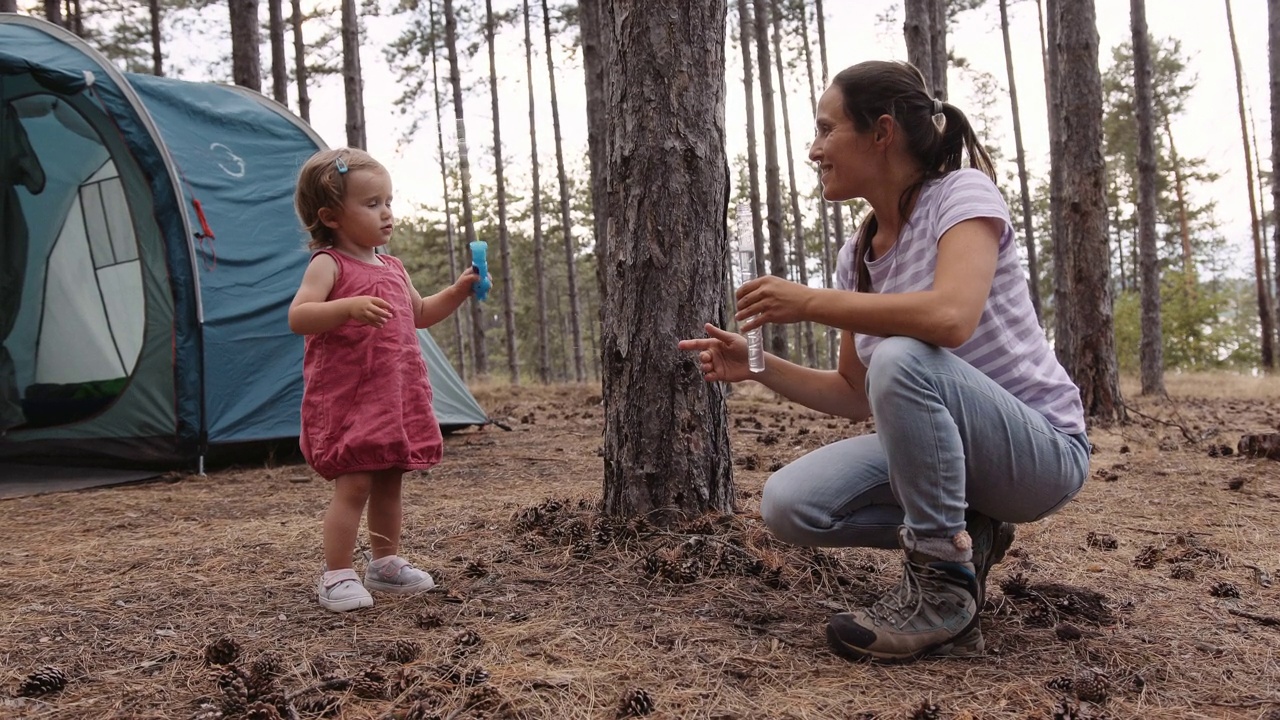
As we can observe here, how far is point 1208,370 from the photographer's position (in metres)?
20.4

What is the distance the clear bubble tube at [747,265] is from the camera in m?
1.98

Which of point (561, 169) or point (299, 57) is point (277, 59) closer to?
point (299, 57)

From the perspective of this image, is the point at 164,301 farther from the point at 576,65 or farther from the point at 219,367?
the point at 576,65

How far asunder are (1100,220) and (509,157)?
671 inches

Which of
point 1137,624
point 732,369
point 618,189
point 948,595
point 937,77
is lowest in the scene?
point 1137,624

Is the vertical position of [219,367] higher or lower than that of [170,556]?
higher

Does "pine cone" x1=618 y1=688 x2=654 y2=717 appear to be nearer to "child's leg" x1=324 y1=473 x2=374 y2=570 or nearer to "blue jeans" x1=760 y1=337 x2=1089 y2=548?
"blue jeans" x1=760 y1=337 x2=1089 y2=548

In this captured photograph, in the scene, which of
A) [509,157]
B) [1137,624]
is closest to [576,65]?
[509,157]

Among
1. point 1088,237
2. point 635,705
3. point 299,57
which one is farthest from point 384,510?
point 299,57

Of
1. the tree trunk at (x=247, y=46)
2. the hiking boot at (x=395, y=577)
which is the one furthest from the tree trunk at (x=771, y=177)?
the hiking boot at (x=395, y=577)

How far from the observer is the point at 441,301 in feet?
9.18

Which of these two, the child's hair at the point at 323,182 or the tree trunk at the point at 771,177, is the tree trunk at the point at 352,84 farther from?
the child's hair at the point at 323,182

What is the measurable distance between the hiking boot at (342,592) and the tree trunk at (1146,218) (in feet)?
34.5

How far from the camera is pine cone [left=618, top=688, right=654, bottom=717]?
166 centimetres
